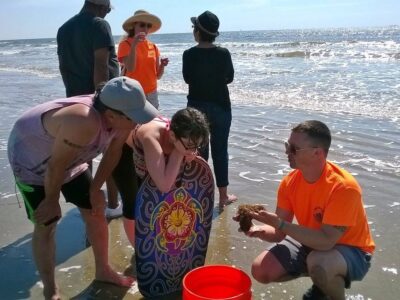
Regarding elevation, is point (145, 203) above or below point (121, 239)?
above

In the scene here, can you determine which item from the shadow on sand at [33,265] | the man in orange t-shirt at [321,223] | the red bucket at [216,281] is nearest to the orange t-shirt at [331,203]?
the man in orange t-shirt at [321,223]

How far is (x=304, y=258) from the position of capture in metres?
2.97

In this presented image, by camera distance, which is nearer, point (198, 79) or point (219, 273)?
point (219, 273)

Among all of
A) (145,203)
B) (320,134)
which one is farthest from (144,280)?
(320,134)

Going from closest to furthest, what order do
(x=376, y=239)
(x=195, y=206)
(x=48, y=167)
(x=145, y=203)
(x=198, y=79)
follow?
(x=48, y=167), (x=145, y=203), (x=195, y=206), (x=376, y=239), (x=198, y=79)

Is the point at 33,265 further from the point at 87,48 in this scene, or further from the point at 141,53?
the point at 141,53

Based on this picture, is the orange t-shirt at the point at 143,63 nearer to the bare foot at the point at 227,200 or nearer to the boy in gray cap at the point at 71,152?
the bare foot at the point at 227,200

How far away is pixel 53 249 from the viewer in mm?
3074

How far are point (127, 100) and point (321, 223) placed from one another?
4.36ft

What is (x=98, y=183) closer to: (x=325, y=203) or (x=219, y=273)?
(x=219, y=273)

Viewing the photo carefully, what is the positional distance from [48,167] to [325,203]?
160 cm

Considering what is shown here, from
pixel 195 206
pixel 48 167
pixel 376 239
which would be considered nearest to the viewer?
pixel 48 167

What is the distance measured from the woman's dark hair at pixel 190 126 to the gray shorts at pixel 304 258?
88 centimetres

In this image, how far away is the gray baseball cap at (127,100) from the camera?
2564 mm
